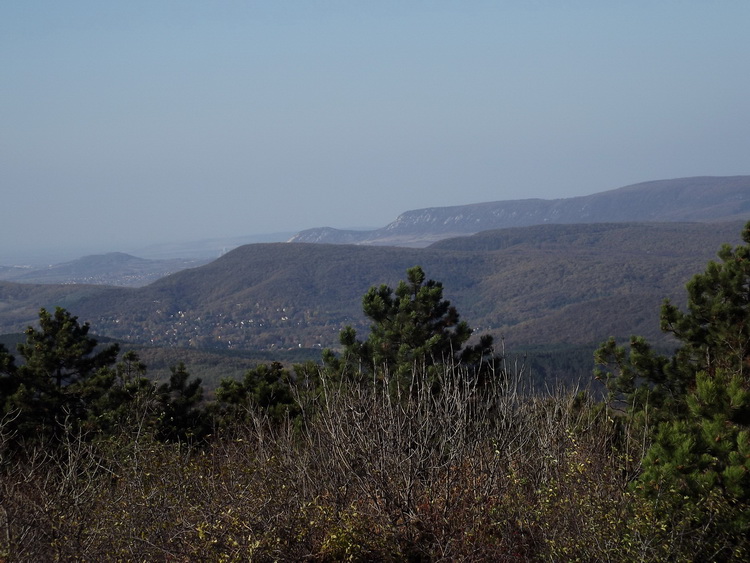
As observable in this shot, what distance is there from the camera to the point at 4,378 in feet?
72.6

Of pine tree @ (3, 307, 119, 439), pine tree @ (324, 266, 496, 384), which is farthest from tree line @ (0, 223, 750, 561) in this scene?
pine tree @ (3, 307, 119, 439)

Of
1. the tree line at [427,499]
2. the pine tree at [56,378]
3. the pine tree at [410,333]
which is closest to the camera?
Result: the tree line at [427,499]

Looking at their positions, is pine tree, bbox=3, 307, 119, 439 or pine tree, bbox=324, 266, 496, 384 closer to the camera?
pine tree, bbox=324, 266, 496, 384

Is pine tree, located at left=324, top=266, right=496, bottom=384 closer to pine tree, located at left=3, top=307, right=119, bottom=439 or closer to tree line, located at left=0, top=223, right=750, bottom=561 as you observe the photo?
tree line, located at left=0, top=223, right=750, bottom=561

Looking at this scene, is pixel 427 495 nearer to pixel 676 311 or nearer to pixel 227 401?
pixel 676 311

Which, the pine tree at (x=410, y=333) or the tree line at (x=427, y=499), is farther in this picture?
the pine tree at (x=410, y=333)

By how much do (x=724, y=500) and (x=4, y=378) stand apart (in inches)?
805

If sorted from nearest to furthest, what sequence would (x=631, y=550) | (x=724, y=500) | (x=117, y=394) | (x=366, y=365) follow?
(x=631, y=550)
(x=724, y=500)
(x=366, y=365)
(x=117, y=394)

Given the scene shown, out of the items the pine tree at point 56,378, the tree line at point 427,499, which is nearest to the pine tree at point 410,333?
the tree line at point 427,499

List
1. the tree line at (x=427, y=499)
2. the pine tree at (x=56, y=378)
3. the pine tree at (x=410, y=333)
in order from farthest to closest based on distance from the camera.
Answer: the pine tree at (x=56, y=378) < the pine tree at (x=410, y=333) < the tree line at (x=427, y=499)

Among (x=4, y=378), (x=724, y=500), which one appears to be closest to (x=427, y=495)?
(x=724, y=500)

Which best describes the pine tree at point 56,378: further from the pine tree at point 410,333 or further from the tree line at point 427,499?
the tree line at point 427,499

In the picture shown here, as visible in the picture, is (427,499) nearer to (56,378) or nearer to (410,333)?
(410,333)

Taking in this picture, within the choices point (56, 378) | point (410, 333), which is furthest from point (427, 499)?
point (56, 378)
